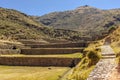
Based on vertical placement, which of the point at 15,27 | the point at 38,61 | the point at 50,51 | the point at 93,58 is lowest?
the point at 38,61

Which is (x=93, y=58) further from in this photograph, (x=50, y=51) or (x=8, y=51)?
(x=8, y=51)

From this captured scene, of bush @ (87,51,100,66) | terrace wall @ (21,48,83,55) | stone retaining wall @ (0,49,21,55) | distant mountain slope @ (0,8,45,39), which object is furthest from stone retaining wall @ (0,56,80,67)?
distant mountain slope @ (0,8,45,39)

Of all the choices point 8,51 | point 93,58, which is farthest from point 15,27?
point 93,58

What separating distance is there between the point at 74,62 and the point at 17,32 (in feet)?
234

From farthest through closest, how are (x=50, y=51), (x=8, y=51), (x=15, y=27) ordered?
1. (x=15, y=27)
2. (x=8, y=51)
3. (x=50, y=51)

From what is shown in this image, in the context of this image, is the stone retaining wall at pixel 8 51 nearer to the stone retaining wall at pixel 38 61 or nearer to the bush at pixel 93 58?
the stone retaining wall at pixel 38 61

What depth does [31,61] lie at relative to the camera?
151 ft

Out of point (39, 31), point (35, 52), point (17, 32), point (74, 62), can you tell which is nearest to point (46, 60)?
point (74, 62)

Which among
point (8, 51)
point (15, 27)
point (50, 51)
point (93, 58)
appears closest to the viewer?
point (93, 58)

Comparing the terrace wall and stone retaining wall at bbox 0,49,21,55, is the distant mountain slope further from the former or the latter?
the terrace wall

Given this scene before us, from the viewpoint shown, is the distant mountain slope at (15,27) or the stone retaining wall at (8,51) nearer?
the stone retaining wall at (8,51)

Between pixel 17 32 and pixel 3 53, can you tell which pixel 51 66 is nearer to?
pixel 3 53

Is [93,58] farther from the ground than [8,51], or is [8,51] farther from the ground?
[93,58]

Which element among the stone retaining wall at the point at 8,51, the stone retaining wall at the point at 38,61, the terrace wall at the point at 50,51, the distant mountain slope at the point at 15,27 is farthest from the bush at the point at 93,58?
the distant mountain slope at the point at 15,27
